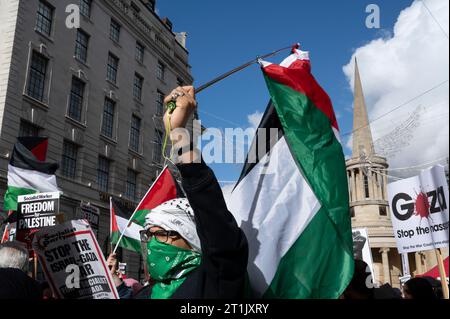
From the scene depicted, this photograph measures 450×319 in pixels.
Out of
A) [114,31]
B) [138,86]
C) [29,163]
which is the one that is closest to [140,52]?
[138,86]

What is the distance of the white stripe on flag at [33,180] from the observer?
8.95 meters

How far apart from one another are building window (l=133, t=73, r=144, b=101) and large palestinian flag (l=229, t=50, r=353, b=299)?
27.0 meters

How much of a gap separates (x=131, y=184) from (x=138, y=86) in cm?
650

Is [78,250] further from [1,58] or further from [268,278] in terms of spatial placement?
[1,58]

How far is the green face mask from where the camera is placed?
7.34ft

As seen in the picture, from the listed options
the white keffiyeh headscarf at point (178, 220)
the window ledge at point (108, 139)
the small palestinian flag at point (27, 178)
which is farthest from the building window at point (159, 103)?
the white keffiyeh headscarf at point (178, 220)

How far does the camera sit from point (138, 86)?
97.3 ft

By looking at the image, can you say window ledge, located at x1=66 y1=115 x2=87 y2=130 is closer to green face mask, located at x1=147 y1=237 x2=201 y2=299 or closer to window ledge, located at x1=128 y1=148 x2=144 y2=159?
window ledge, located at x1=128 y1=148 x2=144 y2=159

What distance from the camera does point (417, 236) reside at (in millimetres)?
6543

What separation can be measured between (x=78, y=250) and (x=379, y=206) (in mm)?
62697

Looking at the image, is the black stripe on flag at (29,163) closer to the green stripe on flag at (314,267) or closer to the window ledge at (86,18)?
the green stripe on flag at (314,267)

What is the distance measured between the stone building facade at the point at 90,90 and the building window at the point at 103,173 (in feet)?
0.18

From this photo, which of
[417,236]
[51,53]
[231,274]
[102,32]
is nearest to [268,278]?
[231,274]

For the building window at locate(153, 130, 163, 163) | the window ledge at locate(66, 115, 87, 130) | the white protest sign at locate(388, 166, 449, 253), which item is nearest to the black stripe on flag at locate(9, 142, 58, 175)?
the white protest sign at locate(388, 166, 449, 253)
